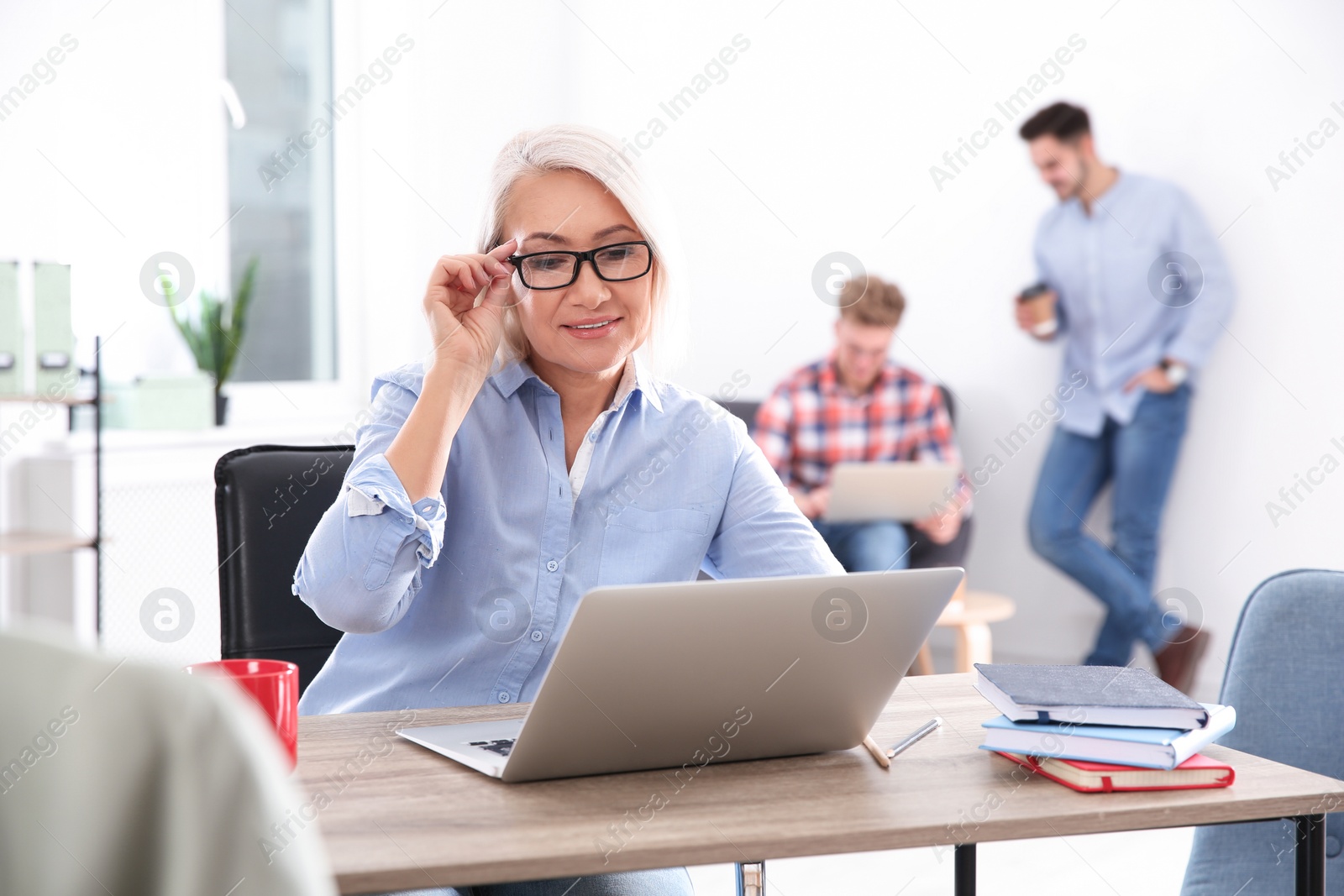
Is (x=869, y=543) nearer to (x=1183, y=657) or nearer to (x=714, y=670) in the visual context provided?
(x=1183, y=657)

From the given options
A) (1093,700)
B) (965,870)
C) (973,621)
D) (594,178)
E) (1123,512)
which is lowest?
(973,621)

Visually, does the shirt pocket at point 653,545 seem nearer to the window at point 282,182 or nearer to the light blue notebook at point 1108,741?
the light blue notebook at point 1108,741

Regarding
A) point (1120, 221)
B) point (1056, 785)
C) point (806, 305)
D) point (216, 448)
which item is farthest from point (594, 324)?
point (806, 305)

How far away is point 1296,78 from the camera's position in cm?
346

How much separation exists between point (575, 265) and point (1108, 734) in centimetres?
77

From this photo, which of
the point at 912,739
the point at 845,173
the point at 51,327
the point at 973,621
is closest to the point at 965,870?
the point at 912,739

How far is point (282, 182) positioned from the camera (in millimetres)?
4137

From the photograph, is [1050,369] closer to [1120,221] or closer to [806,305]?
[1120,221]

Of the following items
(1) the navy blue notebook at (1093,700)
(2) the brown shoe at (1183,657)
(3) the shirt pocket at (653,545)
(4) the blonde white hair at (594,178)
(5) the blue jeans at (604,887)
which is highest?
(4) the blonde white hair at (594,178)

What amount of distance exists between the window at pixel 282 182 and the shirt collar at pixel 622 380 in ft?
9.03

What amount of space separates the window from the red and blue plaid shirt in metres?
1.66

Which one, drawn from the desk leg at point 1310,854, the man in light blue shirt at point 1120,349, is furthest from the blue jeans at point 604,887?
the man in light blue shirt at point 1120,349

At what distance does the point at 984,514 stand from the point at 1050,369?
0.55 m

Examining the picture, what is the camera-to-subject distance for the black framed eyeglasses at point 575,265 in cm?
139
